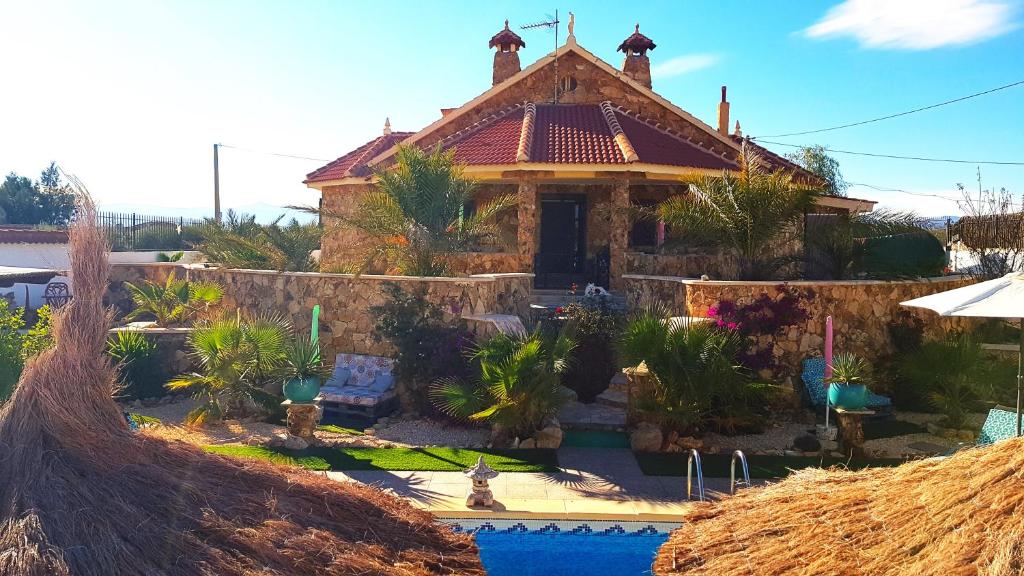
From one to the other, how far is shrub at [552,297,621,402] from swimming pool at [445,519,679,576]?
16.5 feet

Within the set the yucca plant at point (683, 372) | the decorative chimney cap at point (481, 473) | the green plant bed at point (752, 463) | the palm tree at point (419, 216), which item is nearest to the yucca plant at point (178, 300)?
the palm tree at point (419, 216)

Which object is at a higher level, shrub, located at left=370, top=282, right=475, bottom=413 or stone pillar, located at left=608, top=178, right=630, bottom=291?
stone pillar, located at left=608, top=178, right=630, bottom=291

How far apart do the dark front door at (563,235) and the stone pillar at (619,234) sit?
9.24 feet

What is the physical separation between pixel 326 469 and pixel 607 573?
13.8 ft

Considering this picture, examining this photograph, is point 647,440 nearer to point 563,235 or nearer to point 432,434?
point 432,434

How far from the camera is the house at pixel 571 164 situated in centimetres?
1712

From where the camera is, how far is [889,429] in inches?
462

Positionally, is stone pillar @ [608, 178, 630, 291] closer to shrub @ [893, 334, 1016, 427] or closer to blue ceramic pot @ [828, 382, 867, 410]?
shrub @ [893, 334, 1016, 427]

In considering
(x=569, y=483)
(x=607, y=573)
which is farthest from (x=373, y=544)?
(x=569, y=483)

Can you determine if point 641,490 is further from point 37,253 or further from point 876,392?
point 37,253

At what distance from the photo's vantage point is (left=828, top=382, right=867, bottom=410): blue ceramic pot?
1014 cm

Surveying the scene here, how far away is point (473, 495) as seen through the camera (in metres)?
8.24

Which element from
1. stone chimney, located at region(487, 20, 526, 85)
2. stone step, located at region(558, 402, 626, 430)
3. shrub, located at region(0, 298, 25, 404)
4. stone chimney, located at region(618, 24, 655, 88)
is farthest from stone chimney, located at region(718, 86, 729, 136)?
shrub, located at region(0, 298, 25, 404)

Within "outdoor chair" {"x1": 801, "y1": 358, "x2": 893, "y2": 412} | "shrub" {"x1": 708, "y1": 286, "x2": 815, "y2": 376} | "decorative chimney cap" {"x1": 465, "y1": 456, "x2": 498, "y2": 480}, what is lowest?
"decorative chimney cap" {"x1": 465, "y1": 456, "x2": 498, "y2": 480}
